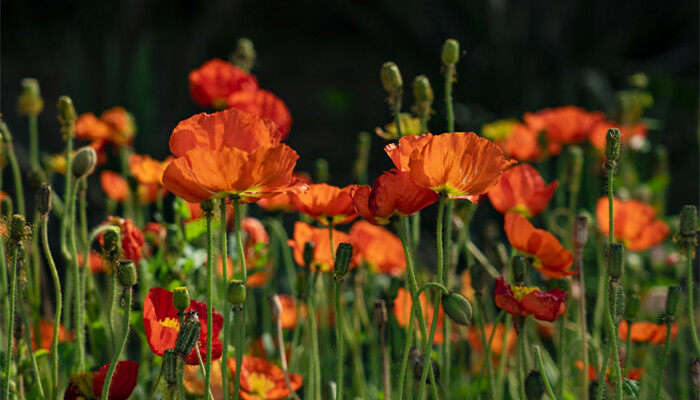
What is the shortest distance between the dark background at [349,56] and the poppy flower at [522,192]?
2.09 m

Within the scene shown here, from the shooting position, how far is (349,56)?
4.95 m

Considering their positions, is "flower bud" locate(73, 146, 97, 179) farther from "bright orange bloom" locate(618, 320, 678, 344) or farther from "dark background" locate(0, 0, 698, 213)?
"dark background" locate(0, 0, 698, 213)

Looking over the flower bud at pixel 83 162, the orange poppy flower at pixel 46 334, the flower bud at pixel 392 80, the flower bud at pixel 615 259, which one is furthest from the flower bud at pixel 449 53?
the orange poppy flower at pixel 46 334

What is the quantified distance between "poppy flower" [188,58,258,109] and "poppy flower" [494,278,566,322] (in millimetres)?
543

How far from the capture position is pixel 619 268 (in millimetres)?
608

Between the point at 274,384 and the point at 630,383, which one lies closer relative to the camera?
the point at 630,383

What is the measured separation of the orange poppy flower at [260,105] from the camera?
3.26 ft

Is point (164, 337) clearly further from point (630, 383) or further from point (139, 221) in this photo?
point (139, 221)

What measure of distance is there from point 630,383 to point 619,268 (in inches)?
6.1

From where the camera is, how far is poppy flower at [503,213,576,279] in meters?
0.77

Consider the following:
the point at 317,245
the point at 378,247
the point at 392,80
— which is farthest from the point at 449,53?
the point at 378,247

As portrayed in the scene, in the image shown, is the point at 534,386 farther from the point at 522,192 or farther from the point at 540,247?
the point at 522,192

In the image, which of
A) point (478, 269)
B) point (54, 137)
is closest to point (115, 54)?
point (54, 137)

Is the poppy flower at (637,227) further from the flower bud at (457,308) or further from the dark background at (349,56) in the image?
the dark background at (349,56)
